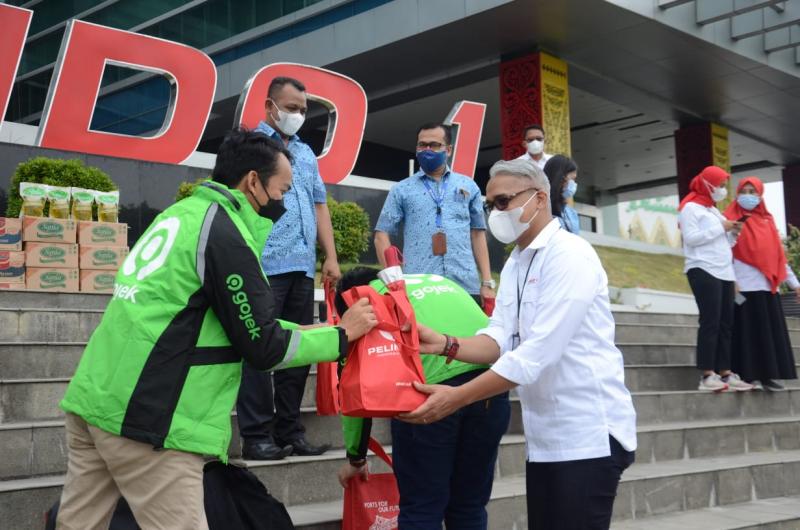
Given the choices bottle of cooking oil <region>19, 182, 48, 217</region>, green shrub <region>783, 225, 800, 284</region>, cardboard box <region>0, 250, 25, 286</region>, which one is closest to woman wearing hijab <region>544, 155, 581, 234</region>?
cardboard box <region>0, 250, 25, 286</region>

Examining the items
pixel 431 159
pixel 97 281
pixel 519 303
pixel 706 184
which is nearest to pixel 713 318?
pixel 706 184

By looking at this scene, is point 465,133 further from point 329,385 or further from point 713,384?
point 329,385

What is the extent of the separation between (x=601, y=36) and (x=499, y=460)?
12.4m

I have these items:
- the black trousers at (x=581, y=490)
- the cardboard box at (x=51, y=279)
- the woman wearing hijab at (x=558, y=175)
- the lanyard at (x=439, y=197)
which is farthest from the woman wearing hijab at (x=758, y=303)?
the cardboard box at (x=51, y=279)

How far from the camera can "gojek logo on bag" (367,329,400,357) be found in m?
2.74

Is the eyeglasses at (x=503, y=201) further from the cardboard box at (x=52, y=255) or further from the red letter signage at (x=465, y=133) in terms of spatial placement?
the red letter signage at (x=465, y=133)

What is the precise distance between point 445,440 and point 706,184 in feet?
14.5

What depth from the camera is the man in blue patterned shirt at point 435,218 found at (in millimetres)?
4887

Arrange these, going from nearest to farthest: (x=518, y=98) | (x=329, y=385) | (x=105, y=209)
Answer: (x=329, y=385)
(x=105, y=209)
(x=518, y=98)

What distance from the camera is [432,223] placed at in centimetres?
494

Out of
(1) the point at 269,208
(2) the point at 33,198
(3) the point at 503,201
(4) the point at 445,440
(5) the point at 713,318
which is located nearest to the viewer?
(1) the point at 269,208

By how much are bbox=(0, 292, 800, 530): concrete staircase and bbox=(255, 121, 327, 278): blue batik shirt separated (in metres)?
0.84

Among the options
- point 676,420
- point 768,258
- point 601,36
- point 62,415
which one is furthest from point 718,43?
point 62,415

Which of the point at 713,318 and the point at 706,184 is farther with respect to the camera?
the point at 706,184
